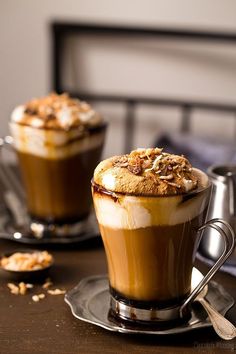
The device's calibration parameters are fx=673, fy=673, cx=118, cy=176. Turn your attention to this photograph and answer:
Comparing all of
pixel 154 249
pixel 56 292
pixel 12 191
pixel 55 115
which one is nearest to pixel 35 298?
pixel 56 292

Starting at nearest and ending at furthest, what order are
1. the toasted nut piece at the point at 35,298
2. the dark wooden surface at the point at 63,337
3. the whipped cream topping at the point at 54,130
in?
the dark wooden surface at the point at 63,337 < the toasted nut piece at the point at 35,298 < the whipped cream topping at the point at 54,130

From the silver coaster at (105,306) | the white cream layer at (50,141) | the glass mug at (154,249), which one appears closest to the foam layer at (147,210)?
the glass mug at (154,249)

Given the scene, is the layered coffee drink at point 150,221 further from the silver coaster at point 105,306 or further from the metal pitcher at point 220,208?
the metal pitcher at point 220,208

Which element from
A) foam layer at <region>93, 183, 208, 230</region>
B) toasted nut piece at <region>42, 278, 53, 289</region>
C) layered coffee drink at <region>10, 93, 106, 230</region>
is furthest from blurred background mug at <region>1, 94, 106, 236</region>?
foam layer at <region>93, 183, 208, 230</region>

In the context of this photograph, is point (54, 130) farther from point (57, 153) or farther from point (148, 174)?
point (148, 174)

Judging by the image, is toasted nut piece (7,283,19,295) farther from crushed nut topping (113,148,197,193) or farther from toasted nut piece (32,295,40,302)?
crushed nut topping (113,148,197,193)

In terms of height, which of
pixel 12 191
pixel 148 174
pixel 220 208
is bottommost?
pixel 12 191

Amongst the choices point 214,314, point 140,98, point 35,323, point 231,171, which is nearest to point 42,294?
point 35,323

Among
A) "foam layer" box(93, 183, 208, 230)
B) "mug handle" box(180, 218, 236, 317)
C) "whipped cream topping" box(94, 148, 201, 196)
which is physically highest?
"whipped cream topping" box(94, 148, 201, 196)
